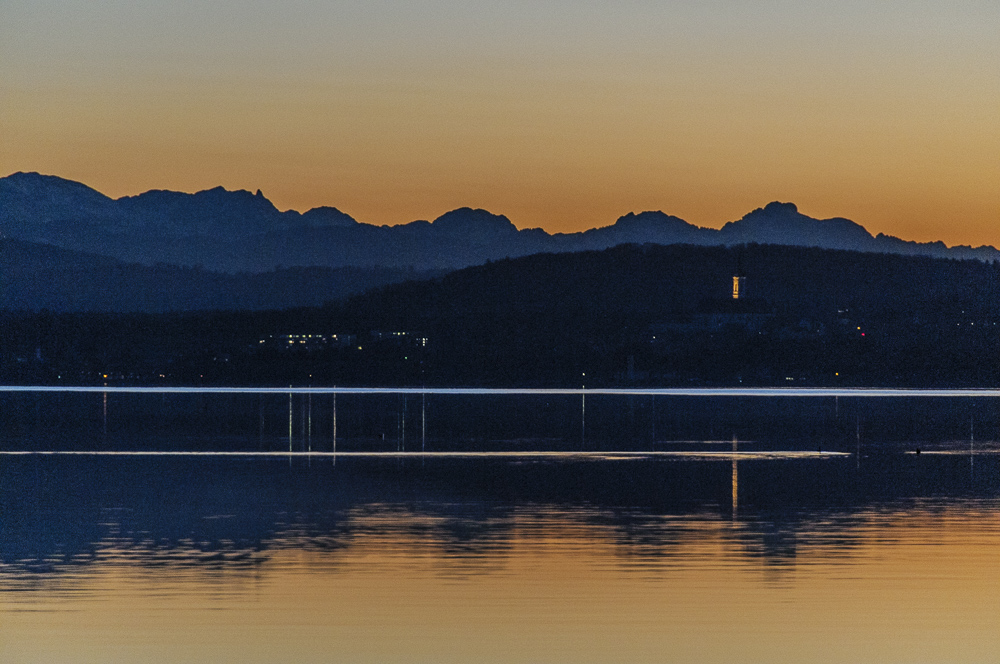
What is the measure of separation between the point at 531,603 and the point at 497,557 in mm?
3632

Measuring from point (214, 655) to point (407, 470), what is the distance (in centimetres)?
2408

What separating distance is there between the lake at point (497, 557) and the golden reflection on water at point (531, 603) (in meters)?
0.05

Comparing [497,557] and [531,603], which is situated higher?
[497,557]

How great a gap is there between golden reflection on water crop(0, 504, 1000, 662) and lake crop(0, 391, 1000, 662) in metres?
0.05

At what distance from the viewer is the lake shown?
55.0 ft

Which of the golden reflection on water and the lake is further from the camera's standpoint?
the lake

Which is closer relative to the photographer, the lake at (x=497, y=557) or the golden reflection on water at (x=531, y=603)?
the golden reflection on water at (x=531, y=603)

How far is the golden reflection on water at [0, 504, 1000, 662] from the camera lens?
53.6 feet

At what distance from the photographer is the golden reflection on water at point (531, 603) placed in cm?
1633

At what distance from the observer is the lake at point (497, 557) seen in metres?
16.8

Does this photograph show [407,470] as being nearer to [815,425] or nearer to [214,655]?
[214,655]

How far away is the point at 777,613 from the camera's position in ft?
59.8

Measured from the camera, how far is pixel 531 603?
740 inches

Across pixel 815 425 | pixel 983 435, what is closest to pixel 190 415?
pixel 815 425
